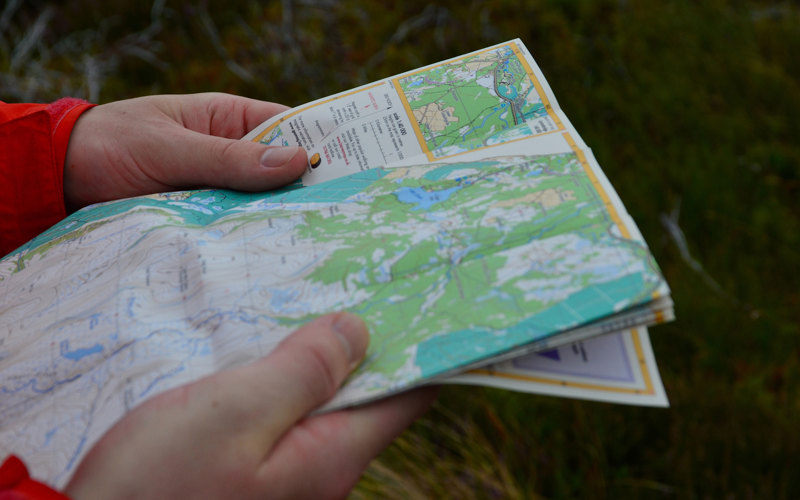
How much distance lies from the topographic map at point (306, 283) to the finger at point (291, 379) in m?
0.05

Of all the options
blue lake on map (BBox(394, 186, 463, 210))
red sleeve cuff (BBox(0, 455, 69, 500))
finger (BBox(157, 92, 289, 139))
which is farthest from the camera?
finger (BBox(157, 92, 289, 139))

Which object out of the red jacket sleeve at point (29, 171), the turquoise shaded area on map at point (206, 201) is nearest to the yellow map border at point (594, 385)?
the turquoise shaded area on map at point (206, 201)

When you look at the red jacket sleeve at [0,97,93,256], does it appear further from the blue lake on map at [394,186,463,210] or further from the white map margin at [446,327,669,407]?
the white map margin at [446,327,669,407]

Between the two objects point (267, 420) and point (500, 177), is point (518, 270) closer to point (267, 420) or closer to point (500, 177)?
point (500, 177)

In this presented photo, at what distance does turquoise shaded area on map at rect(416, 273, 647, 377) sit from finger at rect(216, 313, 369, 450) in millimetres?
123

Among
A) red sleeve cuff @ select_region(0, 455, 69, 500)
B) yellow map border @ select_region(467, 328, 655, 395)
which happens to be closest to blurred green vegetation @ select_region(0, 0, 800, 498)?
yellow map border @ select_region(467, 328, 655, 395)

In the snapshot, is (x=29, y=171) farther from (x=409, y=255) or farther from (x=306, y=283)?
(x=409, y=255)

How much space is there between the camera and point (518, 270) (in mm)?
1051

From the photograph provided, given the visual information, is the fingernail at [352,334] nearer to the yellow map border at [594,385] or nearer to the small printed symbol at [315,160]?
the yellow map border at [594,385]

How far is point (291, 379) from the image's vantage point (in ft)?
3.02

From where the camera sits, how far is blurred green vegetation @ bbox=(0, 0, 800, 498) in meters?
1.78

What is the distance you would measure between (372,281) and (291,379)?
0.81 feet

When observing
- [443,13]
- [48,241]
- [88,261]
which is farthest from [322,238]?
[443,13]

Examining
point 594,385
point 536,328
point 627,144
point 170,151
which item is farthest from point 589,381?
point 627,144
